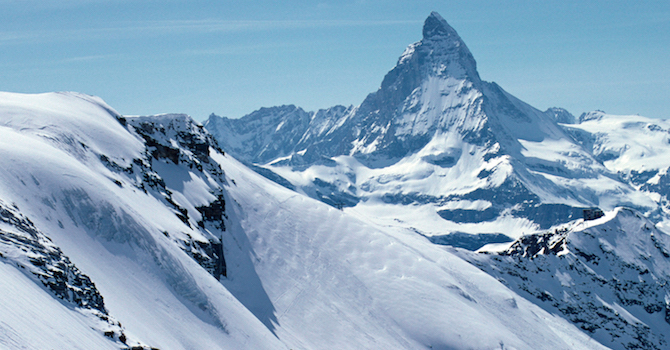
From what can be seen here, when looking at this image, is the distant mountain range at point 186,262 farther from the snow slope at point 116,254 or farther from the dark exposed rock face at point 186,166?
the dark exposed rock face at point 186,166

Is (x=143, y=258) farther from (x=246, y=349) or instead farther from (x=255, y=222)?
(x=255, y=222)

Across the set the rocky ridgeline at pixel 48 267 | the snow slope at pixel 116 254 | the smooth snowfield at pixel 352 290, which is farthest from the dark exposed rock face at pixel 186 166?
the rocky ridgeline at pixel 48 267

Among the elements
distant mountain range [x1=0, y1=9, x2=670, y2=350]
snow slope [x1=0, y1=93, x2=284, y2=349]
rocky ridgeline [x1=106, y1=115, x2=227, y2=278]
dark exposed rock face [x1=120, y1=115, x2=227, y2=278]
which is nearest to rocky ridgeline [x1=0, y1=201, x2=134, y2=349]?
distant mountain range [x1=0, y1=9, x2=670, y2=350]

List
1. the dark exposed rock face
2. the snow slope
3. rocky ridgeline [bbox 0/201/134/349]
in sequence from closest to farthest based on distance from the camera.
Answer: rocky ridgeline [bbox 0/201/134/349]
the snow slope
the dark exposed rock face

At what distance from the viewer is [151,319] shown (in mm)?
49688

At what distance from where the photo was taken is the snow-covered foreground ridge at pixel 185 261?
129ft

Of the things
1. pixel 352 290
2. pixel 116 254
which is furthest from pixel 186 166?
pixel 116 254

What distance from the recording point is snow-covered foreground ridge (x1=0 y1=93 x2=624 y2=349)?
39438 millimetres

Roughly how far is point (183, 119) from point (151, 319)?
246 ft

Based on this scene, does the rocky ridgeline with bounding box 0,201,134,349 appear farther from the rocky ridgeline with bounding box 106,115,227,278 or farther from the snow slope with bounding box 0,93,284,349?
the rocky ridgeline with bounding box 106,115,227,278

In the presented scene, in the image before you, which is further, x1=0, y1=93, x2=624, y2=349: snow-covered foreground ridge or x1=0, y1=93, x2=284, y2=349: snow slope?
x1=0, y1=93, x2=284, y2=349: snow slope

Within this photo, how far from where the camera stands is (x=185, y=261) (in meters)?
62.8

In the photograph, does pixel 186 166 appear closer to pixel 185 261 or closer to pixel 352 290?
pixel 352 290

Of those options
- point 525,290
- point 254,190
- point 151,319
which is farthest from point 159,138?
point 525,290
